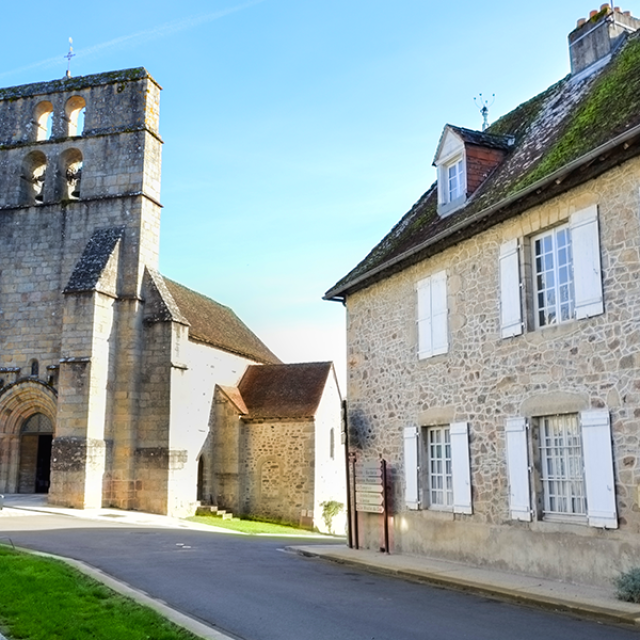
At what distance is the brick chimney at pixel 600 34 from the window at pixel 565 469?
601cm

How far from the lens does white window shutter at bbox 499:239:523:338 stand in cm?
952

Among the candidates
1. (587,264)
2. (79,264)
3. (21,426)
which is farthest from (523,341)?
(21,426)

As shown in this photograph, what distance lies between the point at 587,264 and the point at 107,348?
15.9 m

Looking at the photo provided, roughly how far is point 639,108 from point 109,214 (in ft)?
57.6

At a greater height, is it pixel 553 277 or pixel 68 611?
pixel 553 277

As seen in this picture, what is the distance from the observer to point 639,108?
841 cm

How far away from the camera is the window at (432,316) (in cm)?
1112

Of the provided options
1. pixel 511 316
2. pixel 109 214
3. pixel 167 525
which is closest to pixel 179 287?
pixel 109 214

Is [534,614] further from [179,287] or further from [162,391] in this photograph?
[179,287]

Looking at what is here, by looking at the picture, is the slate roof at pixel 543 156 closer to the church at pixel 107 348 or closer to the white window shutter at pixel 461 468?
the white window shutter at pixel 461 468

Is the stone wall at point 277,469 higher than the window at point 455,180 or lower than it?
lower

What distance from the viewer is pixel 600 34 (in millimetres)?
11445

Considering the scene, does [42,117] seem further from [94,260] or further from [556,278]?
[556,278]

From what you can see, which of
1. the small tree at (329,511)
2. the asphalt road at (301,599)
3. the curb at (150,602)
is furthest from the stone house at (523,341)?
the small tree at (329,511)
